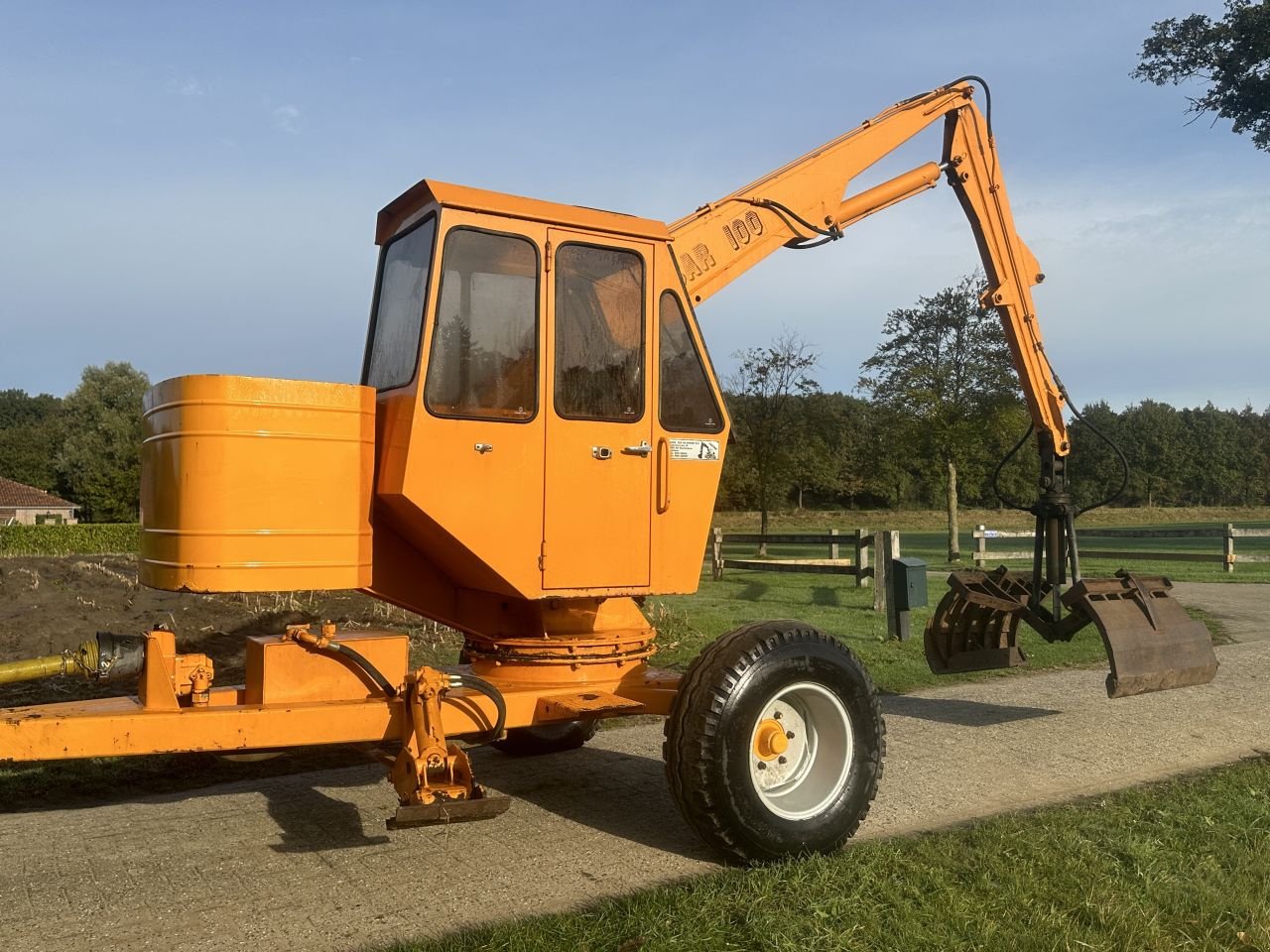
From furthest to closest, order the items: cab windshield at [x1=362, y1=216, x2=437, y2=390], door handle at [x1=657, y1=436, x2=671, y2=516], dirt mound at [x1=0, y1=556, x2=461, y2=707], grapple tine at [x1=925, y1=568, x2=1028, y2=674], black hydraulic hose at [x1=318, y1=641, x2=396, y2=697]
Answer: dirt mound at [x1=0, y1=556, x2=461, y2=707], grapple tine at [x1=925, y1=568, x2=1028, y2=674], door handle at [x1=657, y1=436, x2=671, y2=516], cab windshield at [x1=362, y1=216, x2=437, y2=390], black hydraulic hose at [x1=318, y1=641, x2=396, y2=697]

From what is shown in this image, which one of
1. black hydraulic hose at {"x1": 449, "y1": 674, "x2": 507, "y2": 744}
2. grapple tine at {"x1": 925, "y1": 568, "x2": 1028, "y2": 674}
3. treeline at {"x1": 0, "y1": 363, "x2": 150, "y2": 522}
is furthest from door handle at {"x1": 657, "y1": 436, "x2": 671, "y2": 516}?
treeline at {"x1": 0, "y1": 363, "x2": 150, "y2": 522}

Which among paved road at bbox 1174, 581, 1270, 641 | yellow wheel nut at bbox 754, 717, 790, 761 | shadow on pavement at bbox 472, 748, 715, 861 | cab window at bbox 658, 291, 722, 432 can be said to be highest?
cab window at bbox 658, 291, 722, 432

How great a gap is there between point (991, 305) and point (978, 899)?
4739 millimetres

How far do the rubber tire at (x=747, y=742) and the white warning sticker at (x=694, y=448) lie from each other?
0.85m

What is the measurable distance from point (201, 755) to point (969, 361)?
2094 centimetres

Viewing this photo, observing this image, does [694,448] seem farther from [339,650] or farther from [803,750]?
[339,650]

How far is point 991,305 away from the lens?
302 inches

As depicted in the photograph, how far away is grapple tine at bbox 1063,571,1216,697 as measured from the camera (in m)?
6.30

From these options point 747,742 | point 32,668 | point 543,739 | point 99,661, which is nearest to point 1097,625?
point 747,742

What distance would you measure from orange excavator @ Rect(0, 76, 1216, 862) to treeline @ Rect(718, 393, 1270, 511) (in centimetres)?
1411

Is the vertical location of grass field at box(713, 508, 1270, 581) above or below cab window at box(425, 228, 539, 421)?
below

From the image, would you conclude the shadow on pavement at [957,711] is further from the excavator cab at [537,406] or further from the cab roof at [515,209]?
the cab roof at [515,209]

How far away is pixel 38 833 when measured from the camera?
4953mm

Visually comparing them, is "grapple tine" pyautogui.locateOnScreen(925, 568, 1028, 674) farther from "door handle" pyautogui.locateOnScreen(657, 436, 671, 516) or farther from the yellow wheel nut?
"door handle" pyautogui.locateOnScreen(657, 436, 671, 516)
